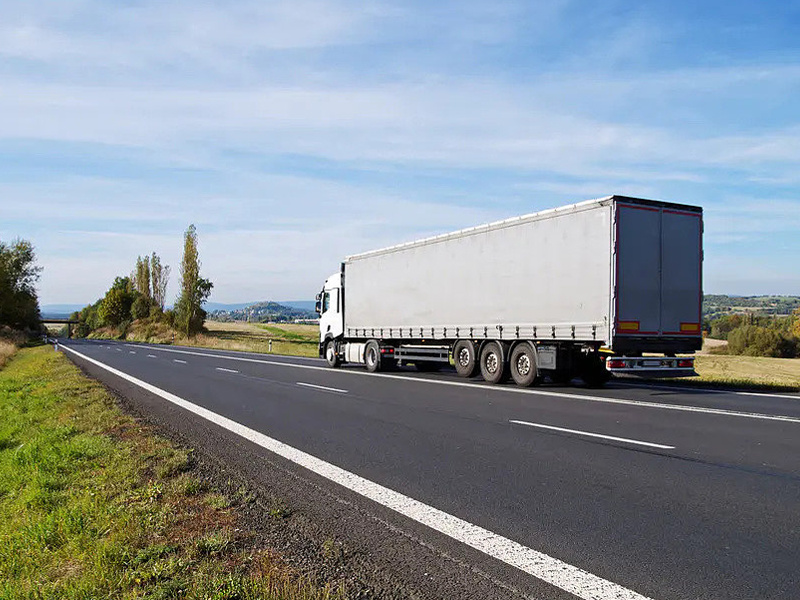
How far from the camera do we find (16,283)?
7794 cm

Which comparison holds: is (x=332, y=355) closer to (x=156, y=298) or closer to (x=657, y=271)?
(x=657, y=271)

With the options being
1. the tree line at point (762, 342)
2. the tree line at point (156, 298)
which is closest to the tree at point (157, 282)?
the tree line at point (156, 298)

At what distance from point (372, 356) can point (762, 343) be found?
49290mm

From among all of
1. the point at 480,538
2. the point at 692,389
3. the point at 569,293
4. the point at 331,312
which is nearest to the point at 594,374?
the point at 692,389

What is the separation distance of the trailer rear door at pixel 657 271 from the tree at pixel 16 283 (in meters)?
66.7

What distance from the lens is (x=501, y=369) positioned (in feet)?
57.0

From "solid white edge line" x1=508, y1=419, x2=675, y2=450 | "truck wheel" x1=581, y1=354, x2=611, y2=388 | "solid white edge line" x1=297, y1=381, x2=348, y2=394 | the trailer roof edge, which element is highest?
the trailer roof edge

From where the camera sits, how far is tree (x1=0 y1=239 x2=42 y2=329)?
68312 mm

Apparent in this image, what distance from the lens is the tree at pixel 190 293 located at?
224 feet

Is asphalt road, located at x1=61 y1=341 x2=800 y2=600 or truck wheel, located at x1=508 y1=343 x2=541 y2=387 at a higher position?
truck wheel, located at x1=508 y1=343 x2=541 y2=387

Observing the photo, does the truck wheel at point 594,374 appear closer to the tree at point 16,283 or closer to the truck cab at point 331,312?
the truck cab at point 331,312

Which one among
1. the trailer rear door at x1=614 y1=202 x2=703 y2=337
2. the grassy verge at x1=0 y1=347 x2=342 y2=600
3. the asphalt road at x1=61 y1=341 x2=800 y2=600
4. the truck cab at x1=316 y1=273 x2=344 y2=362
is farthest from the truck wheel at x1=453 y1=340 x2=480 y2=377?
the grassy verge at x1=0 y1=347 x2=342 y2=600

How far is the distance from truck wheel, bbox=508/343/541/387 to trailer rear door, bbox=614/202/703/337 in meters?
2.55

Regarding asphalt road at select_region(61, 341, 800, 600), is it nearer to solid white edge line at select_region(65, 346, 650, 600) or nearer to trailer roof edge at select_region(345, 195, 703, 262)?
solid white edge line at select_region(65, 346, 650, 600)
